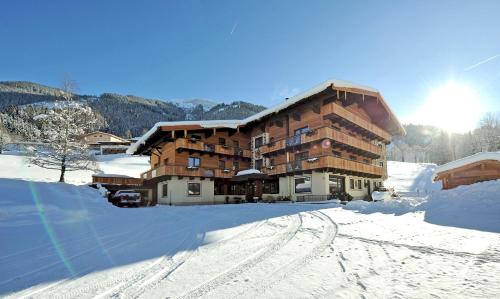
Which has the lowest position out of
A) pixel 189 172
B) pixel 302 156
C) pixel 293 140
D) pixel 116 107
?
pixel 189 172

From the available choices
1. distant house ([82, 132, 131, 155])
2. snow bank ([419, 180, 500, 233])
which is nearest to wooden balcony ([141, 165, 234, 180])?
snow bank ([419, 180, 500, 233])

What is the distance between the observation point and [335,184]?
84.8ft

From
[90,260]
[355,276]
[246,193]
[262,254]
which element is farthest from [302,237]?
[246,193]

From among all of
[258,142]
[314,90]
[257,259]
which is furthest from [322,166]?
[257,259]

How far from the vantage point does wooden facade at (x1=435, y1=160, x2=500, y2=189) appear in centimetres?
1712

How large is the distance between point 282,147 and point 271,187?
520 cm

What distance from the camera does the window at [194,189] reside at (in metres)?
27.9

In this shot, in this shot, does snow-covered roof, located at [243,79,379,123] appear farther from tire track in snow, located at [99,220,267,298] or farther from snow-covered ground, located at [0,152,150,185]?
snow-covered ground, located at [0,152,150,185]

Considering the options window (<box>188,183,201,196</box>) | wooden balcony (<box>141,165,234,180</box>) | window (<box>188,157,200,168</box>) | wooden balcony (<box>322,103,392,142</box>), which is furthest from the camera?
window (<box>188,157,200,168</box>)

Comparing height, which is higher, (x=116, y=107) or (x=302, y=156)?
(x=116, y=107)

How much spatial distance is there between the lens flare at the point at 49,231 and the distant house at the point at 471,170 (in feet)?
71.7

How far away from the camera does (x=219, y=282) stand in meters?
3.85

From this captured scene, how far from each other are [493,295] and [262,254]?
344cm

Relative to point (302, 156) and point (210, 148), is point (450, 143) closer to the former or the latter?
point (302, 156)
